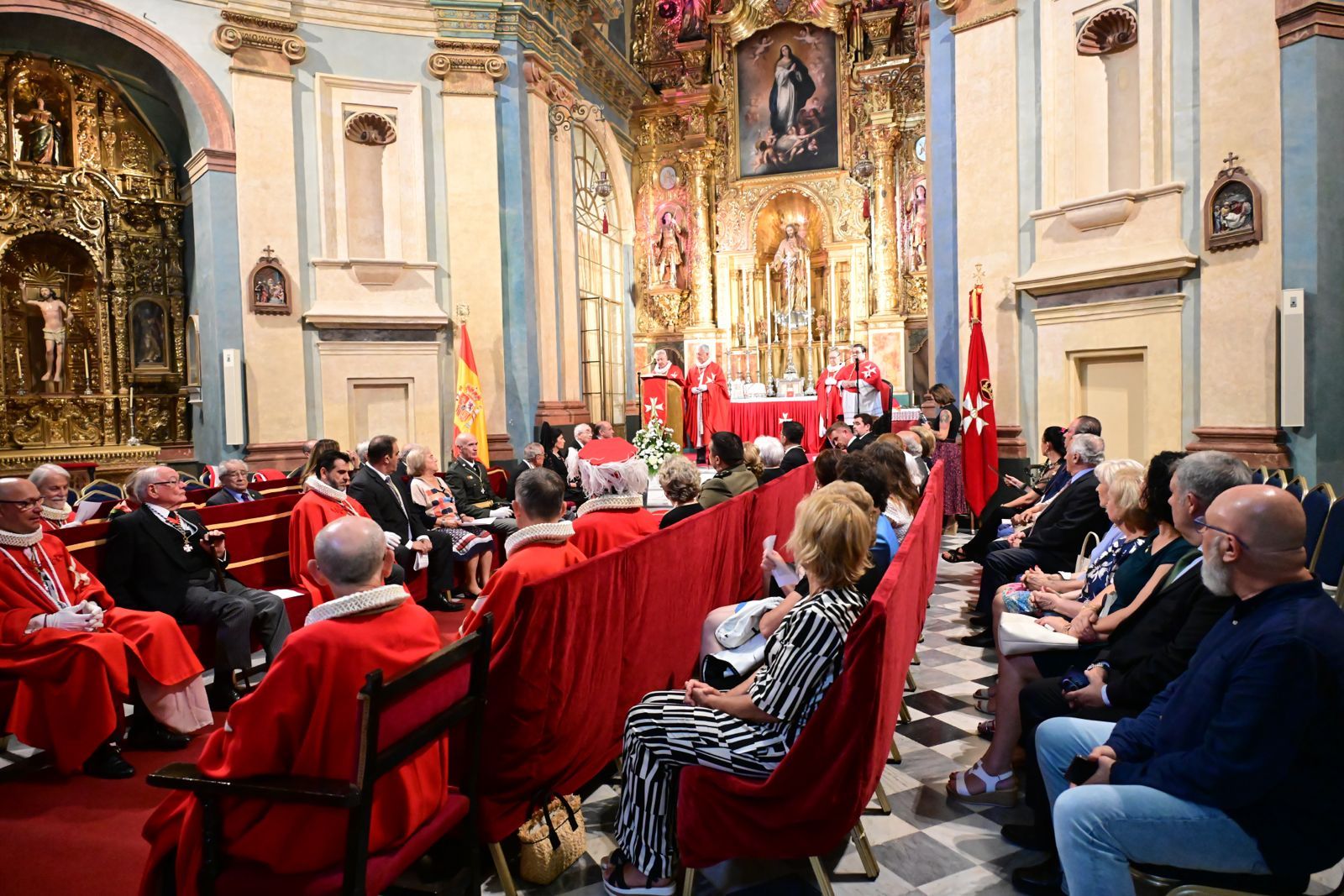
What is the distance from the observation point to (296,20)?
11016mm

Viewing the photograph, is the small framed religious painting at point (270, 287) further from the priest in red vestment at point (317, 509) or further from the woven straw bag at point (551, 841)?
the woven straw bag at point (551, 841)

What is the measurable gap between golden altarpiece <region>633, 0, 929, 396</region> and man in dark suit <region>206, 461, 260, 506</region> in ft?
40.2

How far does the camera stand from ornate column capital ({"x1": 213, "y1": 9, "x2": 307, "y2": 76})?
10.5 metres

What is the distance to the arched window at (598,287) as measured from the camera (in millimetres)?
15664

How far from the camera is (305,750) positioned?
88.1 inches

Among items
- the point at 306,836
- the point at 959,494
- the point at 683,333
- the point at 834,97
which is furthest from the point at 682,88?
the point at 306,836

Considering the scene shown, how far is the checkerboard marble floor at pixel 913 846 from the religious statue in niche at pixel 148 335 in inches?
428

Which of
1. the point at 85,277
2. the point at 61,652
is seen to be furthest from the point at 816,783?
the point at 85,277

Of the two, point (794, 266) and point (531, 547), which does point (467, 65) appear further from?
point (531, 547)

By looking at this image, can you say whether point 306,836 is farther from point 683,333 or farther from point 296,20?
point 683,333

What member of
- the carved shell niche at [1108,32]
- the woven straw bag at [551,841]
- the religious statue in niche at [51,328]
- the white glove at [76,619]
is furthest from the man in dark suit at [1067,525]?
the religious statue in niche at [51,328]

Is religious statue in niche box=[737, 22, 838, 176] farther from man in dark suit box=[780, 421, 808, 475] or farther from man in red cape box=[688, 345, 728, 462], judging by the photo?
man in dark suit box=[780, 421, 808, 475]

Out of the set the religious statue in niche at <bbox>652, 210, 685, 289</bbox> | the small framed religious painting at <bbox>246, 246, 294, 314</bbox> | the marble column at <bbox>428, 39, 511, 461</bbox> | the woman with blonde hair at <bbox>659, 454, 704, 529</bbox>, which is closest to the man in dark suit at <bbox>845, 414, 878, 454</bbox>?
the woman with blonde hair at <bbox>659, 454, 704, 529</bbox>

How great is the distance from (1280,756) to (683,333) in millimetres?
17183
